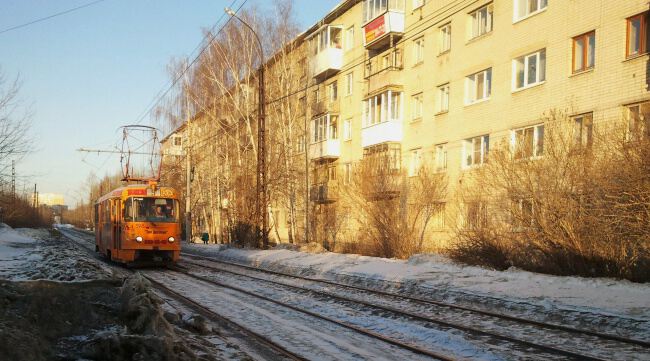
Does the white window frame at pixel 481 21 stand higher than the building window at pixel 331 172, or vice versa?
the white window frame at pixel 481 21

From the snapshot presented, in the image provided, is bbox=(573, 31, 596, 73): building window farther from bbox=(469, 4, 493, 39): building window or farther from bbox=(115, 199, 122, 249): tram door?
bbox=(115, 199, 122, 249): tram door

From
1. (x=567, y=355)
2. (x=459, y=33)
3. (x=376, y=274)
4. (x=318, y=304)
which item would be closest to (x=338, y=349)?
(x=567, y=355)

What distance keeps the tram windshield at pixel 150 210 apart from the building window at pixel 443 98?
42.7ft

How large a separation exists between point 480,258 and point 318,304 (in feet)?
23.8

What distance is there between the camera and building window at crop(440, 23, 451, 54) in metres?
24.7

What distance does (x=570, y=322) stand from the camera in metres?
8.60

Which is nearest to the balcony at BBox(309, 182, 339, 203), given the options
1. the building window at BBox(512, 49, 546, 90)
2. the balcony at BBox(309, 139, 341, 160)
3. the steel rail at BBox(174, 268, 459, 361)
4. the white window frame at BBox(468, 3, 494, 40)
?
the balcony at BBox(309, 139, 341, 160)

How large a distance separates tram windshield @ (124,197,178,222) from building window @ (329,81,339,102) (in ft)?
60.4

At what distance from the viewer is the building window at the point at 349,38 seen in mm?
33312

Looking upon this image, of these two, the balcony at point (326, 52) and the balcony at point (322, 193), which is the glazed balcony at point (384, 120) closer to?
the balcony at point (322, 193)

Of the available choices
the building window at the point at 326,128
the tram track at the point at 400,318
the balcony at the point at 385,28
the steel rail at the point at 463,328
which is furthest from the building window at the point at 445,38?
the steel rail at the point at 463,328

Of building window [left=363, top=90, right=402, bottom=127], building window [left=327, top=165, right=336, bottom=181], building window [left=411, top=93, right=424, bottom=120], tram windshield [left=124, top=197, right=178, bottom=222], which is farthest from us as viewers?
building window [left=327, top=165, right=336, bottom=181]

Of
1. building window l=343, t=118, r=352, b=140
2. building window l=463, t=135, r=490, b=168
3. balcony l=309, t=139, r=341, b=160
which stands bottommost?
building window l=463, t=135, r=490, b=168

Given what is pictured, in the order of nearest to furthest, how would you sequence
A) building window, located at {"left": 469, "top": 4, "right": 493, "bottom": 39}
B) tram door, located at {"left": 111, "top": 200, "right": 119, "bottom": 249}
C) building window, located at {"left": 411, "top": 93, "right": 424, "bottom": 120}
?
1. tram door, located at {"left": 111, "top": 200, "right": 119, "bottom": 249}
2. building window, located at {"left": 469, "top": 4, "right": 493, "bottom": 39}
3. building window, located at {"left": 411, "top": 93, "right": 424, "bottom": 120}
